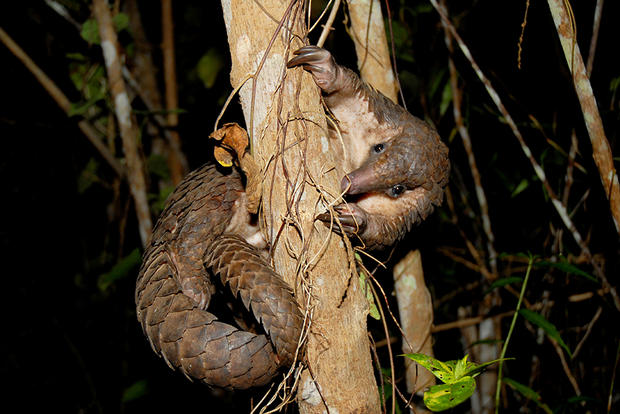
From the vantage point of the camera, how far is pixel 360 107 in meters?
2.60

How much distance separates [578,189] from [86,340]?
545 centimetres

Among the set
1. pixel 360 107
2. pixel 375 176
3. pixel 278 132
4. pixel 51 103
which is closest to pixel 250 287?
pixel 278 132

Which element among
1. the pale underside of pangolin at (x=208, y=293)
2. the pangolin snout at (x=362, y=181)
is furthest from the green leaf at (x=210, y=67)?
the pangolin snout at (x=362, y=181)

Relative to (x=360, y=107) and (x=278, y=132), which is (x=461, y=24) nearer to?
(x=360, y=107)

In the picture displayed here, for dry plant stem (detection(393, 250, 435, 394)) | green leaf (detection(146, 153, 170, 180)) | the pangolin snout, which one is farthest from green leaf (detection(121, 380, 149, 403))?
the pangolin snout

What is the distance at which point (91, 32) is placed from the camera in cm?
374

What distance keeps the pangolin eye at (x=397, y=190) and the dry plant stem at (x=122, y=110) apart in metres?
1.90

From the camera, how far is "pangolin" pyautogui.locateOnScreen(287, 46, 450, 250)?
247cm

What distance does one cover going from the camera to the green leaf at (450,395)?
1.44m

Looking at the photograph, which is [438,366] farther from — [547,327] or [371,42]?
[371,42]

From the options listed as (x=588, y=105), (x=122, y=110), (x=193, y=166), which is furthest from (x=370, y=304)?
(x=193, y=166)

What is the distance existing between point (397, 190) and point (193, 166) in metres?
3.13

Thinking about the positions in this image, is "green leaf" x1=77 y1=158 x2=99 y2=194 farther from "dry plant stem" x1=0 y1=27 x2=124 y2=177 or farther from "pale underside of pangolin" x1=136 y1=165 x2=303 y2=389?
"pale underside of pangolin" x1=136 y1=165 x2=303 y2=389

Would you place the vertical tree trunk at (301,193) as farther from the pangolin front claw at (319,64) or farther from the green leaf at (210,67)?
the green leaf at (210,67)
